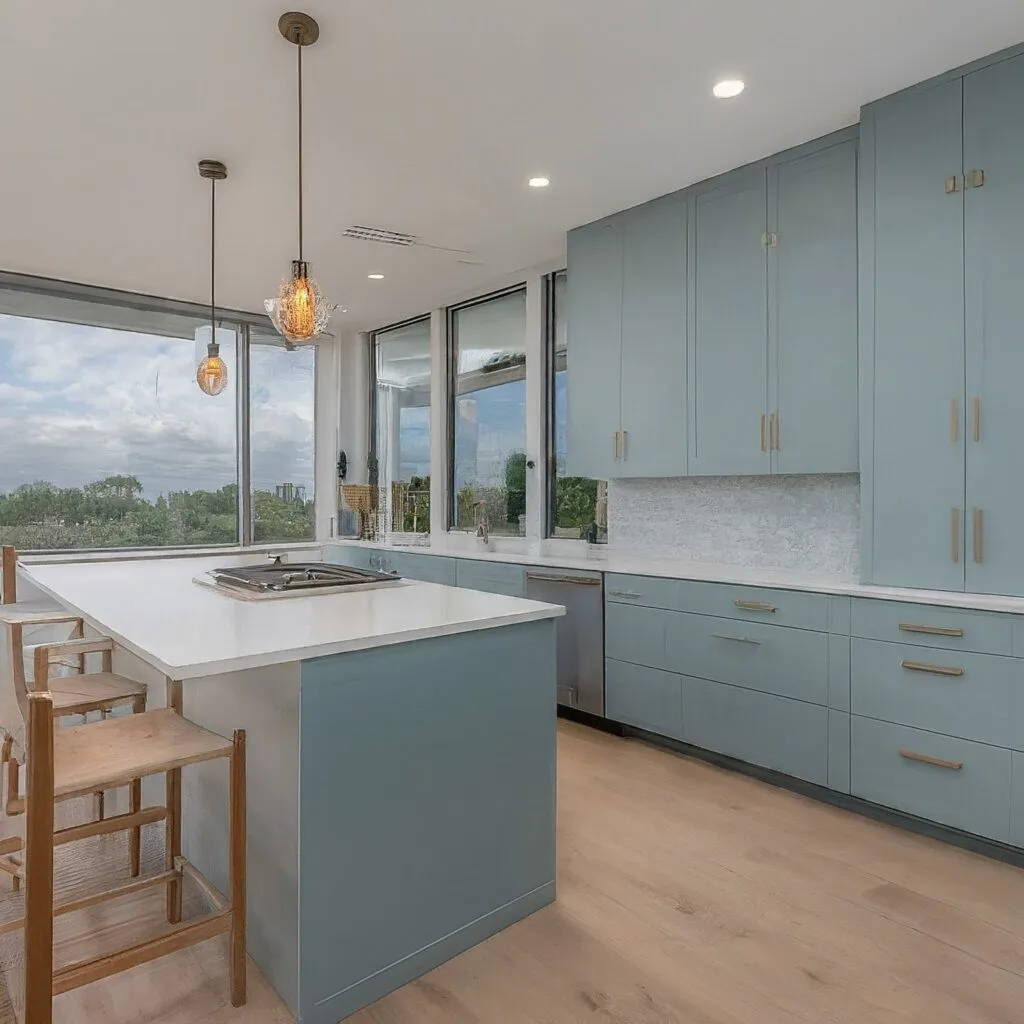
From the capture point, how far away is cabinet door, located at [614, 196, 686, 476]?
145 inches

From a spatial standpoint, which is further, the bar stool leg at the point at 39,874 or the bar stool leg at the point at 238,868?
the bar stool leg at the point at 238,868

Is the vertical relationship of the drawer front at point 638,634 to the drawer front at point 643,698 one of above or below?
above

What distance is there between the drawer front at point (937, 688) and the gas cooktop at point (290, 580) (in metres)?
1.75

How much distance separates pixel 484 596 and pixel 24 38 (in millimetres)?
2285

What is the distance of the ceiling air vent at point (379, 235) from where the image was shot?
4.11 meters

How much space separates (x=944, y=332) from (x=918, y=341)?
91mm

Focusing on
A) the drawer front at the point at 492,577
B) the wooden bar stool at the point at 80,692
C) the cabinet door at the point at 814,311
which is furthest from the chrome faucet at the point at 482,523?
the wooden bar stool at the point at 80,692

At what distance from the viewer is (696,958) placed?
1.98 meters

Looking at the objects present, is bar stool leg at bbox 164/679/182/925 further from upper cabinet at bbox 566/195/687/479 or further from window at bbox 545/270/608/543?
window at bbox 545/270/608/543

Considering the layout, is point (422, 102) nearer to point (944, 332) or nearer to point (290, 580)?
point (290, 580)

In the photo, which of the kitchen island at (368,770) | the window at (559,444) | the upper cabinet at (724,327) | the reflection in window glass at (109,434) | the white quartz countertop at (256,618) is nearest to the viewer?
the white quartz countertop at (256,618)

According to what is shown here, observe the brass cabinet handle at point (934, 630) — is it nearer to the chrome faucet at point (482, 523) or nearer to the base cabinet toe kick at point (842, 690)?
the base cabinet toe kick at point (842, 690)

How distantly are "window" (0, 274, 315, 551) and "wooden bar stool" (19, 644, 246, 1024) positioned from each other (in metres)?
3.86

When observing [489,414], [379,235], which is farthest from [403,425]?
[379,235]
